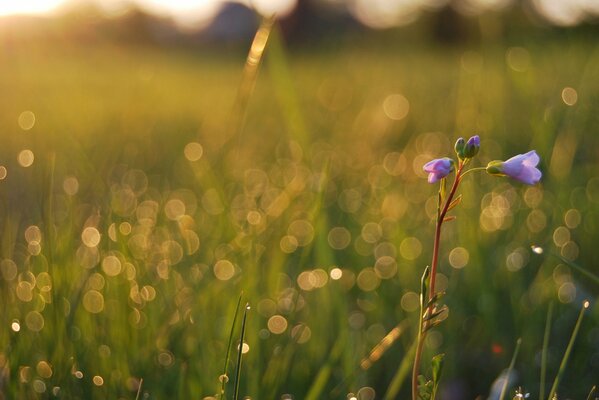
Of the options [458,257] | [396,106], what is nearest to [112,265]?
[458,257]

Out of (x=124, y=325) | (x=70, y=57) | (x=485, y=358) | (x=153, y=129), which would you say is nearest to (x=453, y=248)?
(x=485, y=358)

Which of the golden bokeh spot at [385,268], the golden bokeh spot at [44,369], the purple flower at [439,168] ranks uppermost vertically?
the purple flower at [439,168]

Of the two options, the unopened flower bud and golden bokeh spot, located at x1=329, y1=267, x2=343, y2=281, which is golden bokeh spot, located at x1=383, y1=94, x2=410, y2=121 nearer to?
golden bokeh spot, located at x1=329, y1=267, x2=343, y2=281

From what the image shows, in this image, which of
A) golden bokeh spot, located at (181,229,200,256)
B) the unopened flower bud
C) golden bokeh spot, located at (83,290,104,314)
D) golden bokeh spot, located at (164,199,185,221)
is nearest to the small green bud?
the unopened flower bud

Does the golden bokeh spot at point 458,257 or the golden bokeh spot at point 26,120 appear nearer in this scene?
the golden bokeh spot at point 458,257

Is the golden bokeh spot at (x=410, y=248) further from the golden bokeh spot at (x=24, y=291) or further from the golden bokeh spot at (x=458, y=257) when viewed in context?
the golden bokeh spot at (x=24, y=291)

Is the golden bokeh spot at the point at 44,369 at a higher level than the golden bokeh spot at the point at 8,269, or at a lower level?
lower

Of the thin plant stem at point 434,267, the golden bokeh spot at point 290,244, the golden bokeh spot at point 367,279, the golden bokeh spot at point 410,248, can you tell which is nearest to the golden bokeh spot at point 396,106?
the golden bokeh spot at point 410,248

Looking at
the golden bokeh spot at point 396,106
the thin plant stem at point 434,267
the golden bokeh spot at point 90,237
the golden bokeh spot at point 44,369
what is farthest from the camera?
the golden bokeh spot at point 396,106

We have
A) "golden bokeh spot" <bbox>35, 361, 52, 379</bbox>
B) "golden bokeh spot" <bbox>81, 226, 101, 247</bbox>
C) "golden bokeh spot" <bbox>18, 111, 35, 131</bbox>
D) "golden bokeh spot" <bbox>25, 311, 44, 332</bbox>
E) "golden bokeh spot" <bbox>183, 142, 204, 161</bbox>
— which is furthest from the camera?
"golden bokeh spot" <bbox>18, 111, 35, 131</bbox>

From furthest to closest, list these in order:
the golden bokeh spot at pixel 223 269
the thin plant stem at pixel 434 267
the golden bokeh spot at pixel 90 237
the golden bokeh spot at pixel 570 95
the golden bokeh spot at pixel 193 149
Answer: the golden bokeh spot at pixel 193 149
the golden bokeh spot at pixel 570 95
the golden bokeh spot at pixel 90 237
the golden bokeh spot at pixel 223 269
the thin plant stem at pixel 434 267

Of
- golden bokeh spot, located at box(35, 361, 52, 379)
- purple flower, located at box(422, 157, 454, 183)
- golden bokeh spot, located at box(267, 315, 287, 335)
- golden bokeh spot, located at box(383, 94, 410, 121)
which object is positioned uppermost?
golden bokeh spot, located at box(383, 94, 410, 121)
